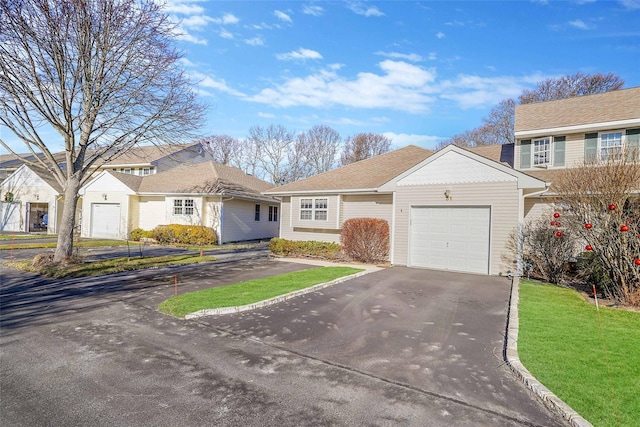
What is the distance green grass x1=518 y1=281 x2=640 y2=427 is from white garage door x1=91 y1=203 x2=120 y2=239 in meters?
25.6

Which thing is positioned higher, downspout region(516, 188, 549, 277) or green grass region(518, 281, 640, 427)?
downspout region(516, 188, 549, 277)

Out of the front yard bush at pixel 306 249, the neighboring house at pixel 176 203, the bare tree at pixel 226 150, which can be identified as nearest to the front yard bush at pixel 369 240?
the front yard bush at pixel 306 249

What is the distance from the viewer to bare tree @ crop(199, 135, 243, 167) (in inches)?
1949

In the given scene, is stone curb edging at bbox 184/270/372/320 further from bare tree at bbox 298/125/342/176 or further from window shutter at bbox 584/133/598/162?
bare tree at bbox 298/125/342/176

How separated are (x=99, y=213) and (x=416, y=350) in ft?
87.4

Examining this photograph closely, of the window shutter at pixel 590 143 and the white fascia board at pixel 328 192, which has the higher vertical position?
the window shutter at pixel 590 143

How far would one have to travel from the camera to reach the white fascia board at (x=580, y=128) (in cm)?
1310

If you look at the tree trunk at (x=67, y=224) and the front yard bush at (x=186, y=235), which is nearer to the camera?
the tree trunk at (x=67, y=224)

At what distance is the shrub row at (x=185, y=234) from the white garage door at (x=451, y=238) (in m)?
13.3

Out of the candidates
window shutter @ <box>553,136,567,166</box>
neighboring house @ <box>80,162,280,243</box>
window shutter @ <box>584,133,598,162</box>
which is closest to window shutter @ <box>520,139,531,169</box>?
window shutter @ <box>553,136,567,166</box>

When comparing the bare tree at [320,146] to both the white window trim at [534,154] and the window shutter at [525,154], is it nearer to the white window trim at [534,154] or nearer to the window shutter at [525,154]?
the window shutter at [525,154]

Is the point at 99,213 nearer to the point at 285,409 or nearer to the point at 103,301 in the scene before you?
the point at 103,301

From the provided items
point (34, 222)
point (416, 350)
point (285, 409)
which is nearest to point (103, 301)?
point (285, 409)

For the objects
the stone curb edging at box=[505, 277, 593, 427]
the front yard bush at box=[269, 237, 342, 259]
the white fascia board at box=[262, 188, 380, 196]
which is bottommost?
the stone curb edging at box=[505, 277, 593, 427]
